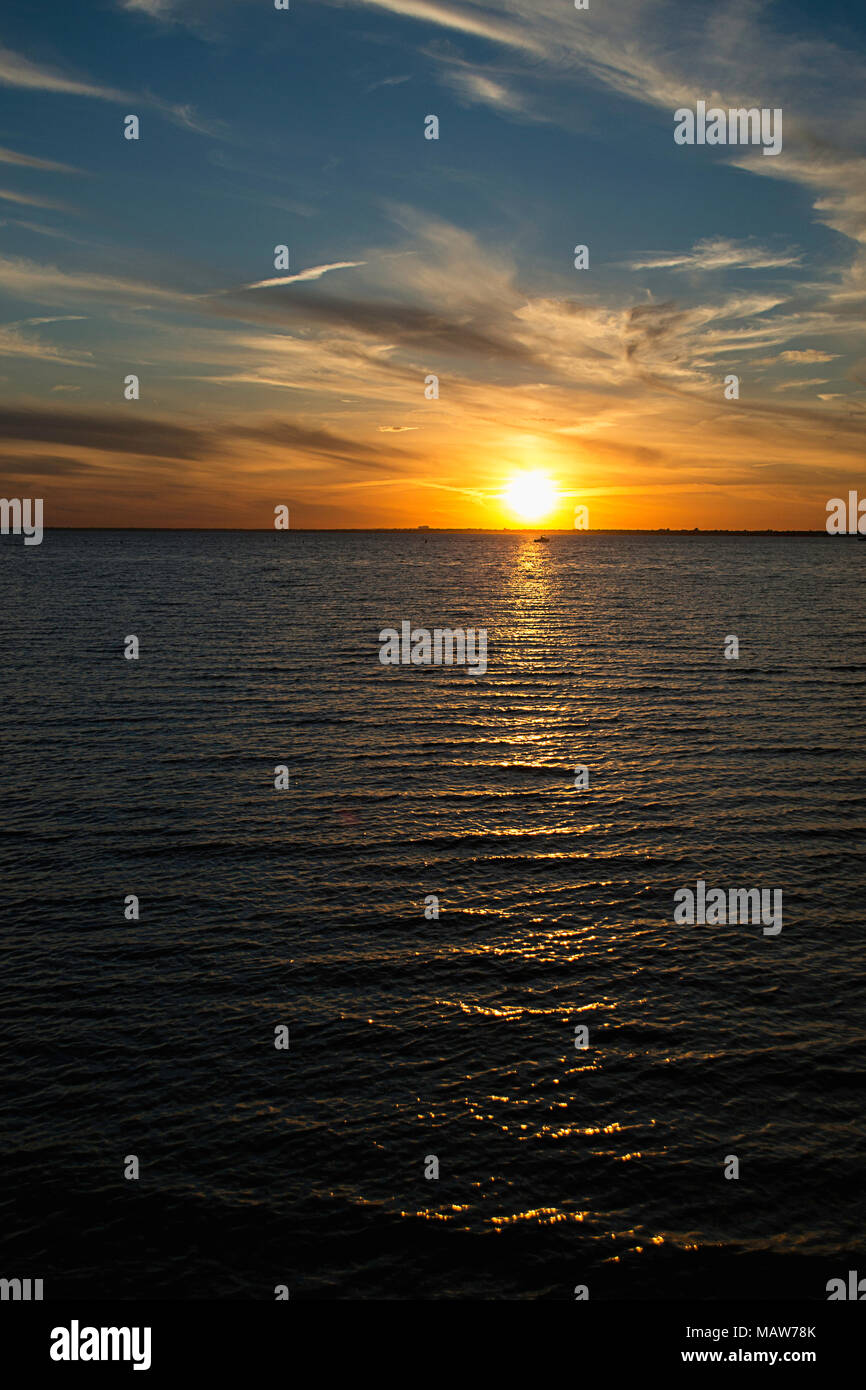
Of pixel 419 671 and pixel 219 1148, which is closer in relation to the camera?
pixel 219 1148

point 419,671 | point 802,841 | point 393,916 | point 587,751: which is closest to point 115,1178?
point 393,916

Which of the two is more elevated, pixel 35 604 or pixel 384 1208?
pixel 35 604

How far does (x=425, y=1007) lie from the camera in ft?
58.2

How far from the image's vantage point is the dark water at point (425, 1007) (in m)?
12.4

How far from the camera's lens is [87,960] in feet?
63.5

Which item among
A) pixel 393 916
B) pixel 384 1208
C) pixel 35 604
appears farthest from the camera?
pixel 35 604

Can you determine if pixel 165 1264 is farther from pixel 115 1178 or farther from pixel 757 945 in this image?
pixel 757 945

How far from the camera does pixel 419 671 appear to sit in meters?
56.7

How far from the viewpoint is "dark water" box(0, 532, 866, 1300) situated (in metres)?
12.4

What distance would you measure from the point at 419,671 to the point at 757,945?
124ft

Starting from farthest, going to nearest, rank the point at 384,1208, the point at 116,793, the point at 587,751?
the point at 587,751, the point at 116,793, the point at 384,1208

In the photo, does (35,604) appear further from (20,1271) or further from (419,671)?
(20,1271)

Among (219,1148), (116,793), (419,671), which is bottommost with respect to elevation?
(219,1148)
